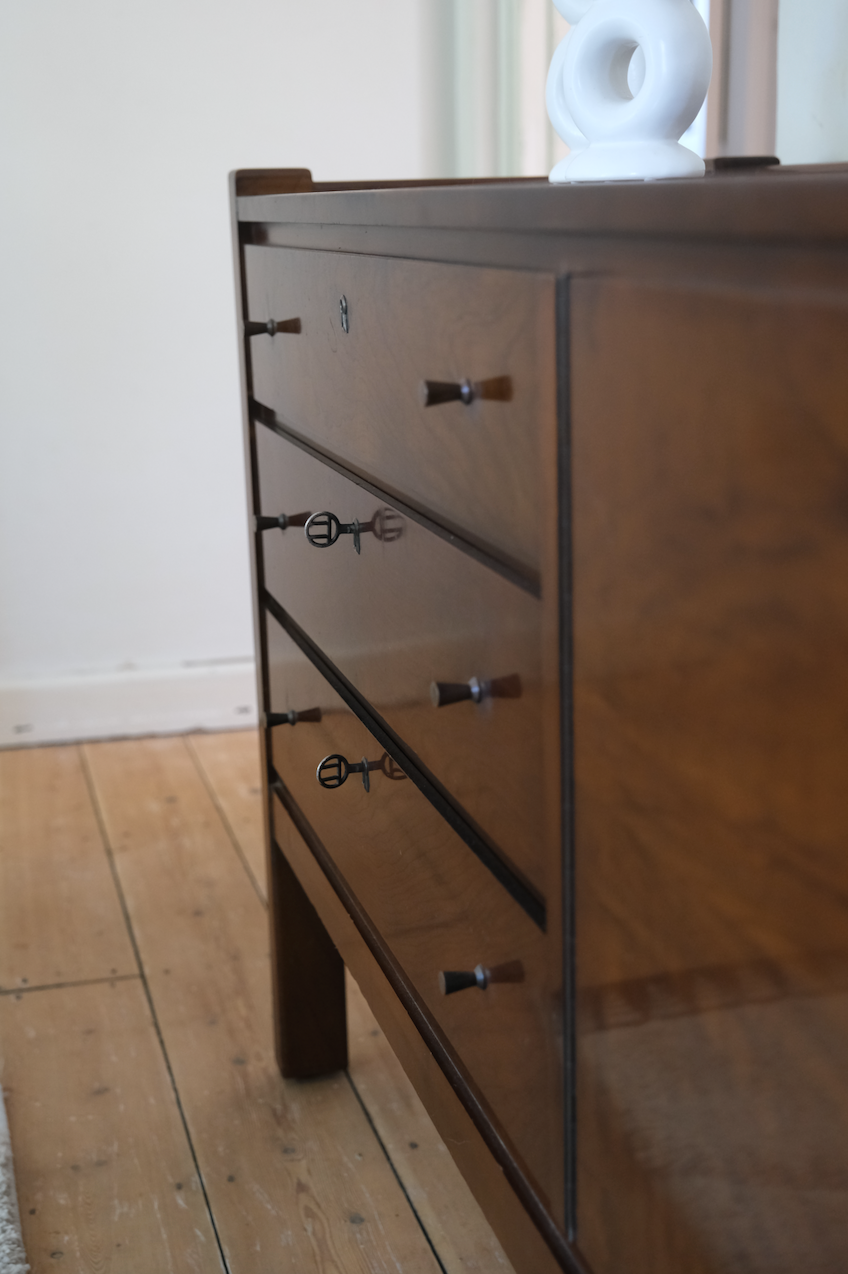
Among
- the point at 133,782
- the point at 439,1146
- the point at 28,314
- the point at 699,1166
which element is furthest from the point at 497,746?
the point at 28,314

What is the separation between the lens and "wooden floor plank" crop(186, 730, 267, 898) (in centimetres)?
207

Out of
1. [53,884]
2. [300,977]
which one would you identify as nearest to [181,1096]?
[300,977]

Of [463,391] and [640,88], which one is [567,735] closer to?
A: [463,391]

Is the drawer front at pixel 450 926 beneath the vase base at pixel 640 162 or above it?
beneath

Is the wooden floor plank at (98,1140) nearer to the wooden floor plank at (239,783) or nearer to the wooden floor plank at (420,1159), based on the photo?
the wooden floor plank at (420,1159)

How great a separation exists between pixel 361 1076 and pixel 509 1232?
0.72m

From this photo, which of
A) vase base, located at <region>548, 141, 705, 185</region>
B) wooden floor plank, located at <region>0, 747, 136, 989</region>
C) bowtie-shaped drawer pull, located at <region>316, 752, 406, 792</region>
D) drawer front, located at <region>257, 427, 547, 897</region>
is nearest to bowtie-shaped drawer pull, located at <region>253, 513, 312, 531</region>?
drawer front, located at <region>257, 427, 547, 897</region>

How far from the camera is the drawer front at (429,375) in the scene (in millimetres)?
628

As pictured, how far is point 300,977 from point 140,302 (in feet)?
4.97

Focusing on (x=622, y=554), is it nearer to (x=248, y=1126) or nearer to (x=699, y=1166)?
(x=699, y=1166)

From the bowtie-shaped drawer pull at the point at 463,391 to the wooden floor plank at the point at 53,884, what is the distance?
1.22 metres

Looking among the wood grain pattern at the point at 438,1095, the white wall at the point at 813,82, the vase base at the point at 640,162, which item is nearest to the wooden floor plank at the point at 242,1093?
the wood grain pattern at the point at 438,1095

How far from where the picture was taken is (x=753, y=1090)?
510mm

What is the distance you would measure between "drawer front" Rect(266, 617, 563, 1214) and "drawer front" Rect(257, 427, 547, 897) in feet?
0.14
